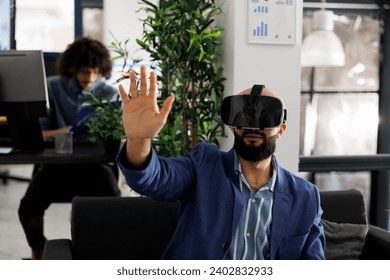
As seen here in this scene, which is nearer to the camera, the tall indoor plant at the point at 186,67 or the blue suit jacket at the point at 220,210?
the blue suit jacket at the point at 220,210

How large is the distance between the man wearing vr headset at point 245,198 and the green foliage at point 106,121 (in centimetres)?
103

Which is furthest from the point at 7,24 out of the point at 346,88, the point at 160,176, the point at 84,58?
the point at 160,176

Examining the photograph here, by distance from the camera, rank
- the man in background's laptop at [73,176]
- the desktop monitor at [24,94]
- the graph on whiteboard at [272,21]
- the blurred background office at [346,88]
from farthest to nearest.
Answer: the blurred background office at [346,88]
the man in background's laptop at [73,176]
the desktop monitor at [24,94]
the graph on whiteboard at [272,21]

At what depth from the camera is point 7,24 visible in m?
6.11

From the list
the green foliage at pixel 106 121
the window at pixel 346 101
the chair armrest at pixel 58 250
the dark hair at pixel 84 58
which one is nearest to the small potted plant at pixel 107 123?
the green foliage at pixel 106 121

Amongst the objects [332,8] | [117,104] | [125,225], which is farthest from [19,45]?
[125,225]

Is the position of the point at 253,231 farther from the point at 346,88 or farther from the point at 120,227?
the point at 346,88

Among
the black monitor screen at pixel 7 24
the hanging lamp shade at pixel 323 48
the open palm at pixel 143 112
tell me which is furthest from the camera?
the black monitor screen at pixel 7 24

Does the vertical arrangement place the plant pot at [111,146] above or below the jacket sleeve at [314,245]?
above

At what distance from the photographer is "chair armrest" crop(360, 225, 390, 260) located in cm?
248

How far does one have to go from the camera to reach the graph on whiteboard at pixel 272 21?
2.89 meters

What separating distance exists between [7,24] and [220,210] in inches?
187

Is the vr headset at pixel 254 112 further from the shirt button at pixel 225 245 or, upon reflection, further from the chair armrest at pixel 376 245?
the chair armrest at pixel 376 245
